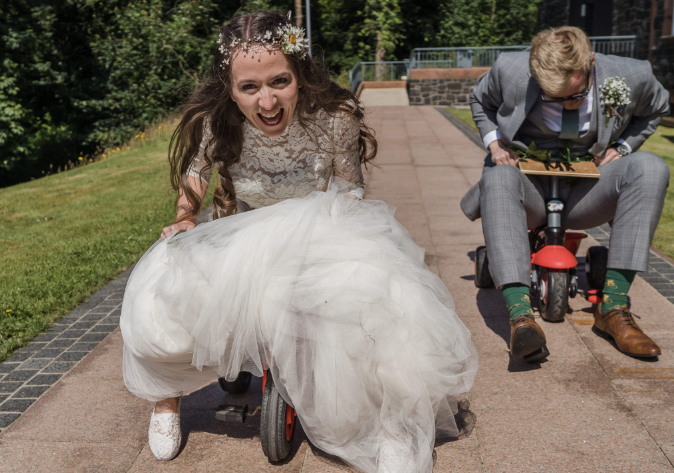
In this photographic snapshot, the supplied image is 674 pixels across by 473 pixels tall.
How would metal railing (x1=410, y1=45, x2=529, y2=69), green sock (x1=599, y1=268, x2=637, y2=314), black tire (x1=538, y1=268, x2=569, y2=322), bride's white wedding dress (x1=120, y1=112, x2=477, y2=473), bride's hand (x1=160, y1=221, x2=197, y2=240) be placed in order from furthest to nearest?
metal railing (x1=410, y1=45, x2=529, y2=69) → black tire (x1=538, y1=268, x2=569, y2=322) → green sock (x1=599, y1=268, x2=637, y2=314) → bride's hand (x1=160, y1=221, x2=197, y2=240) → bride's white wedding dress (x1=120, y1=112, x2=477, y2=473)

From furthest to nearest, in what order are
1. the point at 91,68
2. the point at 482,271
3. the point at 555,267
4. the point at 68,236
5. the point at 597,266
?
the point at 91,68
the point at 68,236
the point at 482,271
the point at 597,266
the point at 555,267

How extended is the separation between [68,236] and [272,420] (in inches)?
202

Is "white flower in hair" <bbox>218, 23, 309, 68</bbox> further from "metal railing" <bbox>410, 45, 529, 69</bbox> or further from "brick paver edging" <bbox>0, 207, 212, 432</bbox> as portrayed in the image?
"metal railing" <bbox>410, 45, 529, 69</bbox>

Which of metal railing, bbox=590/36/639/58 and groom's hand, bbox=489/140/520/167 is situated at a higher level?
metal railing, bbox=590/36/639/58

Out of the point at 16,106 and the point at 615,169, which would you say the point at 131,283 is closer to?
the point at 615,169

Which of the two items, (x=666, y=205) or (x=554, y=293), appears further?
(x=666, y=205)

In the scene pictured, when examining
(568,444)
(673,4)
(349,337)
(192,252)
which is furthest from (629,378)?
(673,4)

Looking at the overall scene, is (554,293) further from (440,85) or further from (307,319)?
(440,85)

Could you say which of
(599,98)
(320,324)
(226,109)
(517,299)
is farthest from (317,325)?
(599,98)

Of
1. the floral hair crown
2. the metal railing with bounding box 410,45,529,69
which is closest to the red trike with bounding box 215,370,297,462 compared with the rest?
the floral hair crown

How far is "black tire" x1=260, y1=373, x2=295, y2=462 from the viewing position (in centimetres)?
242

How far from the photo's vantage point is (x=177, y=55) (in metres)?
20.7

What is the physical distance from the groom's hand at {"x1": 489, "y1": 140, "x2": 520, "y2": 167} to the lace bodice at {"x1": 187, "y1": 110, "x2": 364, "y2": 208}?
119 cm

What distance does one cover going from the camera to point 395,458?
2307 millimetres
